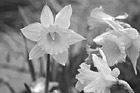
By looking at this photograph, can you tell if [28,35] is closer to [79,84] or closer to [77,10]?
[79,84]

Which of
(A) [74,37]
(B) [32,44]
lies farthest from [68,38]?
(B) [32,44]

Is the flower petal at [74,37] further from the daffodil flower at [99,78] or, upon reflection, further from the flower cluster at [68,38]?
the daffodil flower at [99,78]

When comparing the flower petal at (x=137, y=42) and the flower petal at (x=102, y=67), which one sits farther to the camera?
the flower petal at (x=137, y=42)

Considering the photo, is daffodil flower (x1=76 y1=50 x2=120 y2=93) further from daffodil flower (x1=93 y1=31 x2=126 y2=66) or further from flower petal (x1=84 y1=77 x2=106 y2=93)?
daffodil flower (x1=93 y1=31 x2=126 y2=66)

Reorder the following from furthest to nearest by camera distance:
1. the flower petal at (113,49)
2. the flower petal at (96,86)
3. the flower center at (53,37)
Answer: the flower center at (53,37) < the flower petal at (113,49) < the flower petal at (96,86)

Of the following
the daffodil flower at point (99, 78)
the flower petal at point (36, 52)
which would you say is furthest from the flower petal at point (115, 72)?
the flower petal at point (36, 52)

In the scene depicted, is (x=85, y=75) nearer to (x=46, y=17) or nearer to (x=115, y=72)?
(x=115, y=72)

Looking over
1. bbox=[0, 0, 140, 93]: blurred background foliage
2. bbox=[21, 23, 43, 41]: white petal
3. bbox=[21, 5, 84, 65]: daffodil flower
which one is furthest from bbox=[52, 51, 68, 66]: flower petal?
bbox=[0, 0, 140, 93]: blurred background foliage
